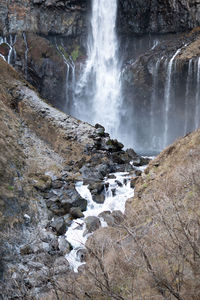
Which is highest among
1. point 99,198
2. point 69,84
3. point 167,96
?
point 69,84

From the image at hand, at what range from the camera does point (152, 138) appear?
31797 millimetres

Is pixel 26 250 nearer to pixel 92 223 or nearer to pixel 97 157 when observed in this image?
pixel 92 223

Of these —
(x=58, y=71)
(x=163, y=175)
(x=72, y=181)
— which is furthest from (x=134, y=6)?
(x=163, y=175)

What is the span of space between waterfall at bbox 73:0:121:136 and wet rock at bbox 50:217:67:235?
22.4 metres

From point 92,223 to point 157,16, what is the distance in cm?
3098

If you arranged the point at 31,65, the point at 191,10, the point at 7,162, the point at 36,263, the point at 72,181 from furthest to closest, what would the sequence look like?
1. the point at 31,65
2. the point at 191,10
3. the point at 72,181
4. the point at 7,162
5. the point at 36,263

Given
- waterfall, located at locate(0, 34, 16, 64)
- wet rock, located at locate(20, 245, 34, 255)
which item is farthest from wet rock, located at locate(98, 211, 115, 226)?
waterfall, located at locate(0, 34, 16, 64)

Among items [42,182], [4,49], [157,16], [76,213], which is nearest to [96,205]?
[76,213]

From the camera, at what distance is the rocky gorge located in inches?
165

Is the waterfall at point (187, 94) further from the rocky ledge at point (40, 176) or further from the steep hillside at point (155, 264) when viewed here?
the steep hillside at point (155, 264)

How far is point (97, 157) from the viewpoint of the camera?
16422 millimetres

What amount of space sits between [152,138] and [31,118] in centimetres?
1764

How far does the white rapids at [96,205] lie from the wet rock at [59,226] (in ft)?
0.85

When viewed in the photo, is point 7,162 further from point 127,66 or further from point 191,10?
point 191,10
